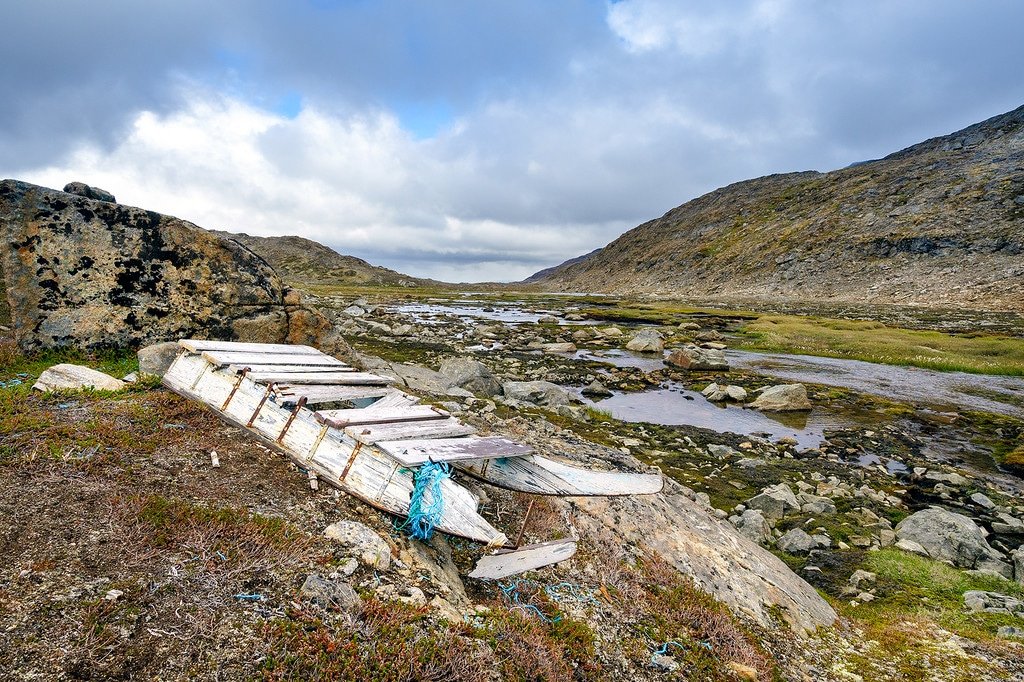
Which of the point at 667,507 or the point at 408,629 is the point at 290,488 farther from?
the point at 667,507

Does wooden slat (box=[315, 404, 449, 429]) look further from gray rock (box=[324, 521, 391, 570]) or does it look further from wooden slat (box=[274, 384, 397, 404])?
gray rock (box=[324, 521, 391, 570])

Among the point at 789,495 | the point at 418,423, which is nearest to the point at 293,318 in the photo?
the point at 418,423

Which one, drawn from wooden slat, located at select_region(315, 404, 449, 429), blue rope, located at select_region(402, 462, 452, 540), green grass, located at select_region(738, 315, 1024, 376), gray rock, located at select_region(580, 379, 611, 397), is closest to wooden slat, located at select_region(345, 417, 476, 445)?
wooden slat, located at select_region(315, 404, 449, 429)

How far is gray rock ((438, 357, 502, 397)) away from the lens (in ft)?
66.3

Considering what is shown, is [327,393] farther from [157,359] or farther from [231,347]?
[157,359]

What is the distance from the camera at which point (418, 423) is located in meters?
6.35

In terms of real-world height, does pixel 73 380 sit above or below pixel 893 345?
above

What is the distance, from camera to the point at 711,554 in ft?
24.2

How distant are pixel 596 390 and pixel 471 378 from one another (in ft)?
23.0

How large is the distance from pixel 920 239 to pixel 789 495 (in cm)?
10397

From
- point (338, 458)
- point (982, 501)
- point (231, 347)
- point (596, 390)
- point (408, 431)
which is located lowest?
point (982, 501)

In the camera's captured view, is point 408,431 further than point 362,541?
Yes

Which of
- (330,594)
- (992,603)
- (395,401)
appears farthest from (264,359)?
(992,603)

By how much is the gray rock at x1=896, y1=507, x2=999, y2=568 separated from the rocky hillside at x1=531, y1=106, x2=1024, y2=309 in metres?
74.2
